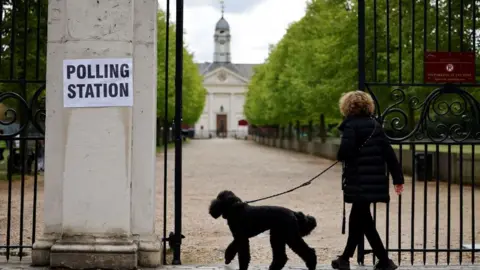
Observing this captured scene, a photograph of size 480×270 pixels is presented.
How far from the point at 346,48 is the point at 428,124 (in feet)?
51.3

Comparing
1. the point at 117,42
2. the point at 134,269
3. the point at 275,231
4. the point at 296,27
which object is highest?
the point at 296,27

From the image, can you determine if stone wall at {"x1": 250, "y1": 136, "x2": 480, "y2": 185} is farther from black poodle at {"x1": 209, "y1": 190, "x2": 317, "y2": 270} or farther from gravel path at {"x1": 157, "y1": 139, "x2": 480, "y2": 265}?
black poodle at {"x1": 209, "y1": 190, "x2": 317, "y2": 270}

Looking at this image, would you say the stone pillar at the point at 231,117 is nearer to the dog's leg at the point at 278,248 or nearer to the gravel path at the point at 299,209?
the gravel path at the point at 299,209

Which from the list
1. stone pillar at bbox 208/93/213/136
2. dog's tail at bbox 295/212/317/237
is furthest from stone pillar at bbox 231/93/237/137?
dog's tail at bbox 295/212/317/237

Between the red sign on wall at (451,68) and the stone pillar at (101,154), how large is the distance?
3.01 meters

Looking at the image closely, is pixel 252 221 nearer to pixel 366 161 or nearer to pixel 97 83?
pixel 366 161

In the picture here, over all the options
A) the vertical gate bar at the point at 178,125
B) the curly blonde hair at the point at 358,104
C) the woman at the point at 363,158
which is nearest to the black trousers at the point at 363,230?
the woman at the point at 363,158

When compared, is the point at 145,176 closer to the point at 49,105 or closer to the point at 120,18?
the point at 49,105

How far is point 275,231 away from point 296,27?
34047 mm

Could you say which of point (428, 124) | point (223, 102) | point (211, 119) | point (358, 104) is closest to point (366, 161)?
point (358, 104)

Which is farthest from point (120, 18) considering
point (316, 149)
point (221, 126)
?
point (221, 126)

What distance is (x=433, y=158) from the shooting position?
2023 centimetres

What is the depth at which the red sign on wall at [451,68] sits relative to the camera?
679cm

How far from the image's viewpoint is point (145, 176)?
6445 millimetres
